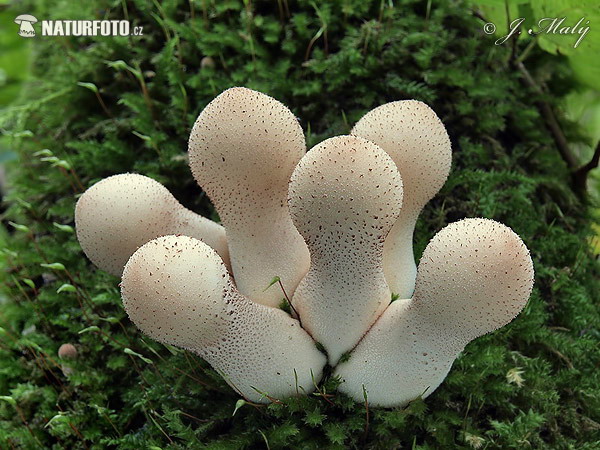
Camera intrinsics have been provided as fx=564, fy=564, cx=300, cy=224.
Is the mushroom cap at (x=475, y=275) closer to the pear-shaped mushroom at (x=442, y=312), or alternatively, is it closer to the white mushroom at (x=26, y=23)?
the pear-shaped mushroom at (x=442, y=312)

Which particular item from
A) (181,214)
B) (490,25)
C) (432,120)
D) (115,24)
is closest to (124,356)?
(181,214)

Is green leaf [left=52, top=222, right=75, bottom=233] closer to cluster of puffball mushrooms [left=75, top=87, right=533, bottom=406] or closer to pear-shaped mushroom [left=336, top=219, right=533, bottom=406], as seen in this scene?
cluster of puffball mushrooms [left=75, top=87, right=533, bottom=406]

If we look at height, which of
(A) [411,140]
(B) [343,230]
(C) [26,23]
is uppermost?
(A) [411,140]

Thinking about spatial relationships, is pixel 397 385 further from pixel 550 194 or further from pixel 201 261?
pixel 550 194

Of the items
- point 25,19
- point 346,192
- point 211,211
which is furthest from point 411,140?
point 25,19

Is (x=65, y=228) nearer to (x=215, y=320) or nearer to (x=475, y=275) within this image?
(x=215, y=320)
